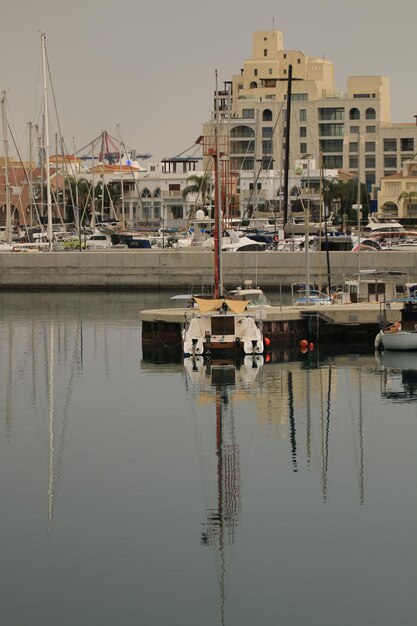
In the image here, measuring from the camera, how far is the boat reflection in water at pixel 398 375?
40378 millimetres

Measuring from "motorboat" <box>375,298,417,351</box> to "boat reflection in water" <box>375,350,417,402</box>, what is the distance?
26 cm

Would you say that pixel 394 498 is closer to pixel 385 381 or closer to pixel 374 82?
pixel 385 381

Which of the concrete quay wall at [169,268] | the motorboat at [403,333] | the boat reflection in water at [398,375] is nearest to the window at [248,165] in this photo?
the concrete quay wall at [169,268]

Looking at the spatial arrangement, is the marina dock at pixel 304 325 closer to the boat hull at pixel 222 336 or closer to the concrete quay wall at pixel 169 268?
the boat hull at pixel 222 336

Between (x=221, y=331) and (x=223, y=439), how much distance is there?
12.7m

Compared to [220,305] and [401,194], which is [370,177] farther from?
[220,305]

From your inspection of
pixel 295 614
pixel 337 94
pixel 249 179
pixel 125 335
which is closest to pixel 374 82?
pixel 337 94

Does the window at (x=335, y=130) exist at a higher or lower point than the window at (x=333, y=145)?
higher

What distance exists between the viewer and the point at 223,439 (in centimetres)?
3384

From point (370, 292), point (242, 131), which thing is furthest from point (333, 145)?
point (370, 292)

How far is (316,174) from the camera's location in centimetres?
14688

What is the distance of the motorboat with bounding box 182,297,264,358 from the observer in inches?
1811

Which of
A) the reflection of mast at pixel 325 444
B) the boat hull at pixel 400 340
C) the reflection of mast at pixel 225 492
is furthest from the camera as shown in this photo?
the boat hull at pixel 400 340

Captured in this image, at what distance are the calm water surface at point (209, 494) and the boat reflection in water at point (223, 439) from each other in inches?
2.0
